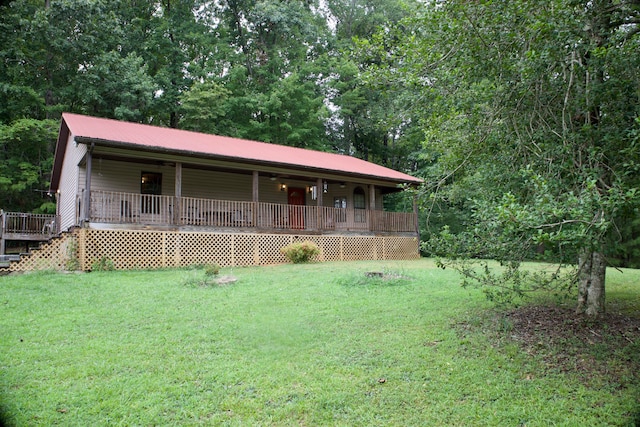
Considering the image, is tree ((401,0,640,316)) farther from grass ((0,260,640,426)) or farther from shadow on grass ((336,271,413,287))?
shadow on grass ((336,271,413,287))

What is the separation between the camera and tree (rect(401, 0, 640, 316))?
4.05 m

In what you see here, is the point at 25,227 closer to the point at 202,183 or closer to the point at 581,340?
the point at 202,183

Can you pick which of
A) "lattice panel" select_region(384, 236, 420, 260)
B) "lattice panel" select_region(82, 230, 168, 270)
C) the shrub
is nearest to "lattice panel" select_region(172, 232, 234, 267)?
"lattice panel" select_region(82, 230, 168, 270)

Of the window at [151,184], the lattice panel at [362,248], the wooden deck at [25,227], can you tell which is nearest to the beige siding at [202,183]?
the window at [151,184]

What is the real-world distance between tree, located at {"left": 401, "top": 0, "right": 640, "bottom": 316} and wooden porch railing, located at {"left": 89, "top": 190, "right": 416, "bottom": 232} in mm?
9503

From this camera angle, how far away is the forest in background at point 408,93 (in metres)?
4.54

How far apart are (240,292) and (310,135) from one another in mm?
21811

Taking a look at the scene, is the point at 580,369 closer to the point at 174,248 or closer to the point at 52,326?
the point at 52,326

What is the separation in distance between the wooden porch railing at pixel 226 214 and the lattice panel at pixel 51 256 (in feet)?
3.20

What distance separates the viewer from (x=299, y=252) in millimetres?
13922

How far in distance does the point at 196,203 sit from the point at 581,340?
1166 centimetres

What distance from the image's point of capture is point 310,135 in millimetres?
29188

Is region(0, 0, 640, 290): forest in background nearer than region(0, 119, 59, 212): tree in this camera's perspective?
Yes

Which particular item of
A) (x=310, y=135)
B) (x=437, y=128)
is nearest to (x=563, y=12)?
(x=437, y=128)
